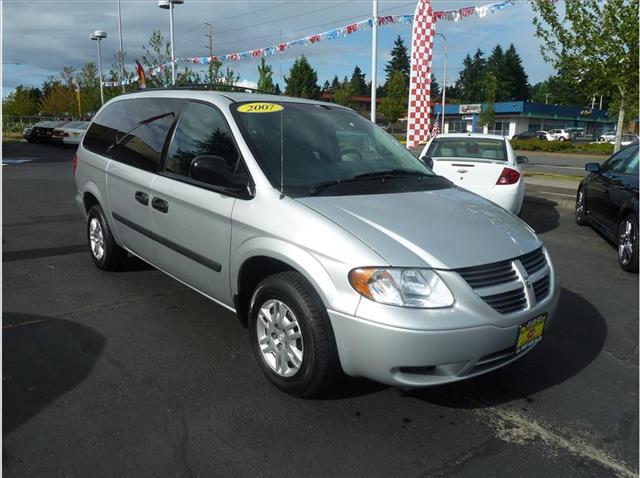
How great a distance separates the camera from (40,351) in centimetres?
365

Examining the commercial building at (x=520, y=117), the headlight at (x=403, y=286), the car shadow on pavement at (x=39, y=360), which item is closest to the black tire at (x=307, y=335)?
the headlight at (x=403, y=286)

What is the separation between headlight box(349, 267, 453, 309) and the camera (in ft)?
8.74

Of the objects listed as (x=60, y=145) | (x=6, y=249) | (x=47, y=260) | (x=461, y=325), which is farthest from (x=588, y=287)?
(x=60, y=145)

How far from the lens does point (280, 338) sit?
312cm

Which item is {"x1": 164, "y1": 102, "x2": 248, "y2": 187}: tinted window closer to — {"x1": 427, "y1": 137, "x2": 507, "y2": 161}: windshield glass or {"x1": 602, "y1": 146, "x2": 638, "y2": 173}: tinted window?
{"x1": 427, "y1": 137, "x2": 507, "y2": 161}: windshield glass

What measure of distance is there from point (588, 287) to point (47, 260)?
19.1ft

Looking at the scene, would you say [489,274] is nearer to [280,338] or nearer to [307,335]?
[307,335]

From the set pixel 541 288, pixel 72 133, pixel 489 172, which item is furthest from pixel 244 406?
pixel 72 133

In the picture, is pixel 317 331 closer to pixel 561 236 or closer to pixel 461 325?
pixel 461 325

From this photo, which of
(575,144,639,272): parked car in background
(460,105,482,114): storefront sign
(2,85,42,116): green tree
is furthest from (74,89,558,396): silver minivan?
(460,105,482,114): storefront sign

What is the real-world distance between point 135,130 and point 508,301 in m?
3.47

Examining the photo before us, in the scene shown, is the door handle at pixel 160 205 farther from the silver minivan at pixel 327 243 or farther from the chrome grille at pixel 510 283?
the chrome grille at pixel 510 283

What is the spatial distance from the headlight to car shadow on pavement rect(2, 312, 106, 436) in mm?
1898

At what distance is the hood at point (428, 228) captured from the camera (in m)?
2.77
